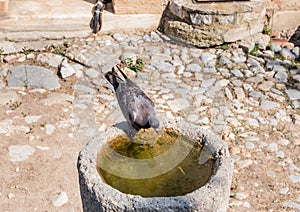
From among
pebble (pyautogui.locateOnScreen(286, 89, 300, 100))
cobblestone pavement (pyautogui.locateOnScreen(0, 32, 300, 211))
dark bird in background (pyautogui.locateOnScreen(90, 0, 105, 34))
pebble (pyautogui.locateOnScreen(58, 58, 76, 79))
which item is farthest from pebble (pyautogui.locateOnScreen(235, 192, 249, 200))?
dark bird in background (pyautogui.locateOnScreen(90, 0, 105, 34))

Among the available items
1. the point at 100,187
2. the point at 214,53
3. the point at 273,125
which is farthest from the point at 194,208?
the point at 214,53

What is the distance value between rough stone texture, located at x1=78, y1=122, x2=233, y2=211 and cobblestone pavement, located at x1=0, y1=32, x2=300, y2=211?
108cm

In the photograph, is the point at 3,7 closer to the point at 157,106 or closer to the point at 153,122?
the point at 157,106

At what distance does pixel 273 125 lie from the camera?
14.8 feet

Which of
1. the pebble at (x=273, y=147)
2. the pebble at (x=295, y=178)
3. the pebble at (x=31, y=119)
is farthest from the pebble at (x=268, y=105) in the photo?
the pebble at (x=31, y=119)

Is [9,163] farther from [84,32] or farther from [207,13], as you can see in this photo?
[207,13]

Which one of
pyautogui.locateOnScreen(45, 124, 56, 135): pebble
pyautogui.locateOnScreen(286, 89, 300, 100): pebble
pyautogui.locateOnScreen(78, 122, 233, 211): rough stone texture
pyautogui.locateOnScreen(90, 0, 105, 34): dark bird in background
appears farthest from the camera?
pyautogui.locateOnScreen(90, 0, 105, 34): dark bird in background

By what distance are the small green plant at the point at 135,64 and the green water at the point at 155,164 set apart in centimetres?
236

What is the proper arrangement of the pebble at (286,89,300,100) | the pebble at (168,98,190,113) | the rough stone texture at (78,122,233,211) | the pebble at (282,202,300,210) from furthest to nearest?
the pebble at (286,89,300,100), the pebble at (168,98,190,113), the pebble at (282,202,300,210), the rough stone texture at (78,122,233,211)

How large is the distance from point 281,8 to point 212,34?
1.19m

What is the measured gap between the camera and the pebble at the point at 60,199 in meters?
3.60

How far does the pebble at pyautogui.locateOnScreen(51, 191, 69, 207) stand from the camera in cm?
360

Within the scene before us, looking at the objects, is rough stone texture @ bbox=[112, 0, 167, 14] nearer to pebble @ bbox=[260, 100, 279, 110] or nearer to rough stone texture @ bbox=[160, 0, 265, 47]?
rough stone texture @ bbox=[160, 0, 265, 47]

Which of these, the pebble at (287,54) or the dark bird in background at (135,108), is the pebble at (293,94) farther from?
the dark bird in background at (135,108)
